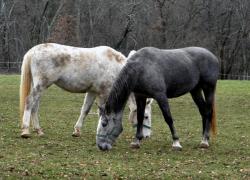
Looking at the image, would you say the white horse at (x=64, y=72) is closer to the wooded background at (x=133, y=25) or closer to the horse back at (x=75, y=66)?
the horse back at (x=75, y=66)

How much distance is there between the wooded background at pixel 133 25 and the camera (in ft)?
149

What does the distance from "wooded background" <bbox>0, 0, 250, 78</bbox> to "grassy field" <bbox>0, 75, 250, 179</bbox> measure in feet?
105

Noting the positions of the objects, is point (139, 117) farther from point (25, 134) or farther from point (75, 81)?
point (25, 134)

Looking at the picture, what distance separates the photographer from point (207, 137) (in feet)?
30.6

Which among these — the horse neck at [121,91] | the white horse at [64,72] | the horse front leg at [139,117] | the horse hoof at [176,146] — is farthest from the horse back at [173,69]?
the white horse at [64,72]

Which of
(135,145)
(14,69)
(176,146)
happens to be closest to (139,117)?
(135,145)

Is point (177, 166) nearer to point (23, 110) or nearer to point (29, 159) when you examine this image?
point (29, 159)

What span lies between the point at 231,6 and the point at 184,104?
29.3 metres

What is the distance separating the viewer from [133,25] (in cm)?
4572

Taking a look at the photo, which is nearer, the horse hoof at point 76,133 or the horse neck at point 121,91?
the horse neck at point 121,91

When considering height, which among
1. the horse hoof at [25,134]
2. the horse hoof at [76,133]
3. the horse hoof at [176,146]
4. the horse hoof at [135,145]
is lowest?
the horse hoof at [76,133]

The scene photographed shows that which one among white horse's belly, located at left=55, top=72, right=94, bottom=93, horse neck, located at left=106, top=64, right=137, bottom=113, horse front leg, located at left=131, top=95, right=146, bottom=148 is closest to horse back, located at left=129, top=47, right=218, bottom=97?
horse neck, located at left=106, top=64, right=137, bottom=113

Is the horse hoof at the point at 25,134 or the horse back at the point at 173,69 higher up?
the horse back at the point at 173,69

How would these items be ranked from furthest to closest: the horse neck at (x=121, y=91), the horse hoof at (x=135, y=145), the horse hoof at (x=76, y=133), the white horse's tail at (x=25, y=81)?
1. the horse hoof at (x=76, y=133)
2. the white horse's tail at (x=25, y=81)
3. the horse hoof at (x=135, y=145)
4. the horse neck at (x=121, y=91)
